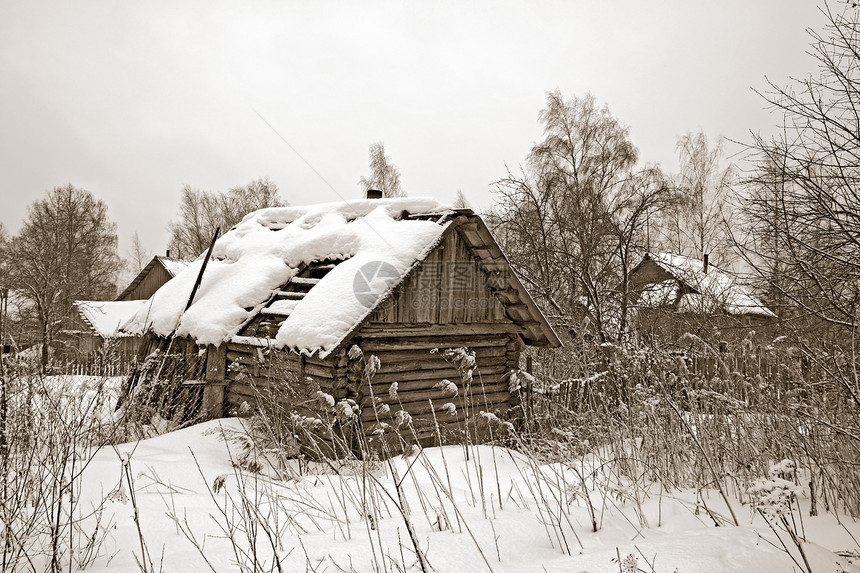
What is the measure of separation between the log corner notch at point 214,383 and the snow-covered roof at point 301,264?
370 mm

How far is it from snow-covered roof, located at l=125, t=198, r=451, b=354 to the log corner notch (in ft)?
1.21

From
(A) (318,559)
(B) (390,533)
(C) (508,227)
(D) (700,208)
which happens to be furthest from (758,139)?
(D) (700,208)

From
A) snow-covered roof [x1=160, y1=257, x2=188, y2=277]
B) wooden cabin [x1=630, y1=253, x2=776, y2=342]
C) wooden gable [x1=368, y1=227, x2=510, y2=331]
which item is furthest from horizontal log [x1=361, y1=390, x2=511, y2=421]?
snow-covered roof [x1=160, y1=257, x2=188, y2=277]

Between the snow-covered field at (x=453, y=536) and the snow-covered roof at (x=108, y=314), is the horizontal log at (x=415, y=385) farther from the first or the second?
the snow-covered roof at (x=108, y=314)

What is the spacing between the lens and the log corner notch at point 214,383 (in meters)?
9.43

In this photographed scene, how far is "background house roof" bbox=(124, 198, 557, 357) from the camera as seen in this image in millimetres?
7727

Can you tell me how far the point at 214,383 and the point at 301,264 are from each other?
8.58 ft

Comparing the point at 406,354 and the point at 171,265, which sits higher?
the point at 171,265

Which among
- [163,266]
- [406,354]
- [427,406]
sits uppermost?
[163,266]

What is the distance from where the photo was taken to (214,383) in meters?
9.48

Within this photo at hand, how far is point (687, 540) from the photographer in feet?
8.98

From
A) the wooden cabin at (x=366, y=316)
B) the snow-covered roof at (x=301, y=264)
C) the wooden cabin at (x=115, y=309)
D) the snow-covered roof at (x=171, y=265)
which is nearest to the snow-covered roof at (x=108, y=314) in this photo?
the wooden cabin at (x=115, y=309)

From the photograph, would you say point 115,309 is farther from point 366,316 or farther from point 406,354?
point 366,316

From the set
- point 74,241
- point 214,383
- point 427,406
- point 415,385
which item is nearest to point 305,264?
point 214,383
